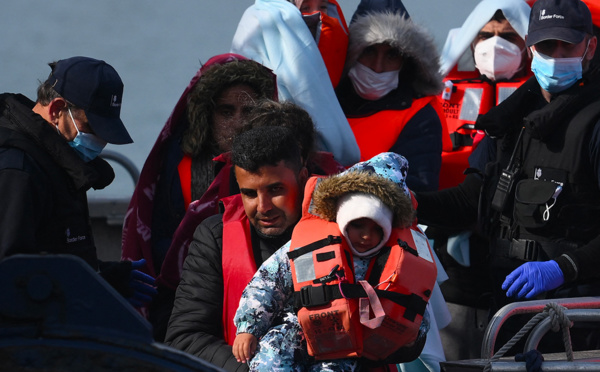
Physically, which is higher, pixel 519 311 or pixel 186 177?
pixel 186 177

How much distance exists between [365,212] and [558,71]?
1.32m

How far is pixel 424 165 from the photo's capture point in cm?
422

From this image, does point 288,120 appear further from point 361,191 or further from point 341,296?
point 341,296

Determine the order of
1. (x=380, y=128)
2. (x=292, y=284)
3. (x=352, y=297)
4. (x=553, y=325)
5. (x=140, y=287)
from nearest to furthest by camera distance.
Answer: (x=352, y=297) → (x=292, y=284) → (x=553, y=325) → (x=140, y=287) → (x=380, y=128)

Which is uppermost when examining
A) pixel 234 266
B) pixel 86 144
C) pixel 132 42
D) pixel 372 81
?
pixel 132 42

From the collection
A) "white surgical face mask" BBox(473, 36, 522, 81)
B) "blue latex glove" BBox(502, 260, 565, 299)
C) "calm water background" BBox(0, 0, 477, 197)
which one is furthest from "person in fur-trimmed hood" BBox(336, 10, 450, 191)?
"calm water background" BBox(0, 0, 477, 197)

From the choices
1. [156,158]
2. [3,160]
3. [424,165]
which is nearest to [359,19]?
[424,165]

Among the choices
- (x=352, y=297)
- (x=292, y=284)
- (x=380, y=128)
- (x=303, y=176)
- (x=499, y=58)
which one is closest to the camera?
(x=352, y=297)

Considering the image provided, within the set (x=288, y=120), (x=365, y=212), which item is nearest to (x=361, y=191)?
(x=365, y=212)

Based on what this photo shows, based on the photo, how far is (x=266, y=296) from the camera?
2680 millimetres

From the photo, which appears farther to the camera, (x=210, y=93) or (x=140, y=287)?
(x=210, y=93)

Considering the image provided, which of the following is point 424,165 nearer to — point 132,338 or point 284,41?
point 284,41

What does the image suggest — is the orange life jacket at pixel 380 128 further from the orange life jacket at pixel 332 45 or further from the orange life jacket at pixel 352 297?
the orange life jacket at pixel 352 297

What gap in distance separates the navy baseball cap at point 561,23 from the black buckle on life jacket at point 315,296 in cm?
158
